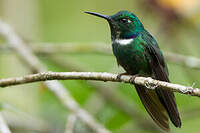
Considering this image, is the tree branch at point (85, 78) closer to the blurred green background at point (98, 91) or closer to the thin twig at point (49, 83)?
the thin twig at point (49, 83)

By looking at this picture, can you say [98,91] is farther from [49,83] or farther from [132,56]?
[132,56]

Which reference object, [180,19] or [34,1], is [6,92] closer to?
[34,1]

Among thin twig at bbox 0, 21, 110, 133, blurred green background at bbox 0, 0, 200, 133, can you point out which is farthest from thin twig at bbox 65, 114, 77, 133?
blurred green background at bbox 0, 0, 200, 133

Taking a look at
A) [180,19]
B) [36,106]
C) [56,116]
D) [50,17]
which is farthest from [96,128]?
[50,17]

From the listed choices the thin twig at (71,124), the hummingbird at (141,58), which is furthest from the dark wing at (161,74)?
the thin twig at (71,124)

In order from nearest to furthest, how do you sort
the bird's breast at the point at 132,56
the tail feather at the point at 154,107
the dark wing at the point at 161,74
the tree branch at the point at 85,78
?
the tree branch at the point at 85,78
the dark wing at the point at 161,74
the tail feather at the point at 154,107
the bird's breast at the point at 132,56

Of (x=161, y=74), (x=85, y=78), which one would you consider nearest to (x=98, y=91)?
(x=161, y=74)
